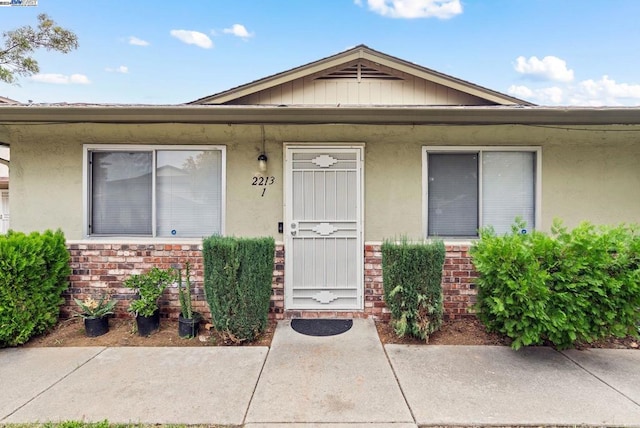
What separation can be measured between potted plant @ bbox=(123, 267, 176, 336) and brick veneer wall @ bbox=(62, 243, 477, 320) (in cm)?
27

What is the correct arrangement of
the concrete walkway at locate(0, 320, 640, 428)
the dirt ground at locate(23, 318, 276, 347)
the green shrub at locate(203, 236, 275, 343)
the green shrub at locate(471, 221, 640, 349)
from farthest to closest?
the dirt ground at locate(23, 318, 276, 347) < the green shrub at locate(203, 236, 275, 343) < the green shrub at locate(471, 221, 640, 349) < the concrete walkway at locate(0, 320, 640, 428)

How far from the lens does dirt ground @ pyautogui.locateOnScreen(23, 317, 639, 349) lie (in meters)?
3.67

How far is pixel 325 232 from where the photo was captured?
438cm

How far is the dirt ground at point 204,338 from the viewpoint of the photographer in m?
3.67

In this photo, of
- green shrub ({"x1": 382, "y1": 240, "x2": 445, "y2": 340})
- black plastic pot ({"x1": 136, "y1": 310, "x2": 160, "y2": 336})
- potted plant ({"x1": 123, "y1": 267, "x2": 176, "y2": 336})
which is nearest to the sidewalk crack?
green shrub ({"x1": 382, "y1": 240, "x2": 445, "y2": 340})

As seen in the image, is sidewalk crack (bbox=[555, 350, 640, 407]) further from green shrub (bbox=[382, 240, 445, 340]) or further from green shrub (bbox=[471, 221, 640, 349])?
green shrub (bbox=[382, 240, 445, 340])

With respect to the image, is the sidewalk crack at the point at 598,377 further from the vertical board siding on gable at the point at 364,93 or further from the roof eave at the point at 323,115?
the vertical board siding on gable at the point at 364,93

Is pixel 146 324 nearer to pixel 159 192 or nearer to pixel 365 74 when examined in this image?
pixel 159 192

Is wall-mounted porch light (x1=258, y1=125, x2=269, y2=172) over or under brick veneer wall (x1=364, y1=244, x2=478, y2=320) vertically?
over

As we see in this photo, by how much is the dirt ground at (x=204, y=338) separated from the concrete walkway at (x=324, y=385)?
0.15 meters

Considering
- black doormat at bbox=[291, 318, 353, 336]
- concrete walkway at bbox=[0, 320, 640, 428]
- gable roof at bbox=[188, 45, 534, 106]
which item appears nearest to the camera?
concrete walkway at bbox=[0, 320, 640, 428]

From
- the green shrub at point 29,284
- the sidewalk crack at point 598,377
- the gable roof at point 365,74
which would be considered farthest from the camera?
the gable roof at point 365,74

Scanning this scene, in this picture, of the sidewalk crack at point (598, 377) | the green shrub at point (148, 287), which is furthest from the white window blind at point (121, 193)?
the sidewalk crack at point (598, 377)

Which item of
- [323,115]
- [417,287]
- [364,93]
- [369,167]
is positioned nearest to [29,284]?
[323,115]
